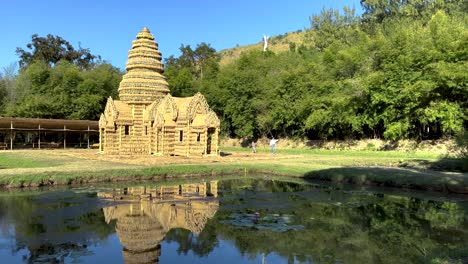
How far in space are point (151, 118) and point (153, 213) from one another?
21301mm

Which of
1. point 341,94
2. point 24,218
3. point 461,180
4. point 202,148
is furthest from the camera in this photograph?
point 341,94

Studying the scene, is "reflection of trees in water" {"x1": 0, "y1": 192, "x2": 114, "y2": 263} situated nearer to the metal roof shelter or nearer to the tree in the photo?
the metal roof shelter

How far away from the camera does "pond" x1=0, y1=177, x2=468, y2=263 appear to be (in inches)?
366

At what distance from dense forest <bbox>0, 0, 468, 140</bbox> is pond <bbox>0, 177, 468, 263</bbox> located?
14833mm

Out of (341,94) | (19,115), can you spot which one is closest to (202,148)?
(341,94)

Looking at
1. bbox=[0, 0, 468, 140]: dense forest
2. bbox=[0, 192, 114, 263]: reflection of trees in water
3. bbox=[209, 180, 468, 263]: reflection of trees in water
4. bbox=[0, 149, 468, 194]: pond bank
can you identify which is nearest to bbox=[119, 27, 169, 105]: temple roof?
bbox=[0, 149, 468, 194]: pond bank

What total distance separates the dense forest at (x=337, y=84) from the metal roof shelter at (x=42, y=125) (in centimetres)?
715

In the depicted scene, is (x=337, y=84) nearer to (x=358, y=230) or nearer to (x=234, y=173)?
(x=234, y=173)

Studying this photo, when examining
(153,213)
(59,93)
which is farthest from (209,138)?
(59,93)

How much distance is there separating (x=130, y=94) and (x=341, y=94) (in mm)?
21449

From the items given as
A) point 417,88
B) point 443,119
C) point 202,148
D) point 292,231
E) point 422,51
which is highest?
point 422,51

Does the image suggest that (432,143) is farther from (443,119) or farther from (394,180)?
(394,180)

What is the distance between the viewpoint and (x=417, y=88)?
109 ft

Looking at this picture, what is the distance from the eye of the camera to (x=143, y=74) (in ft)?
117
